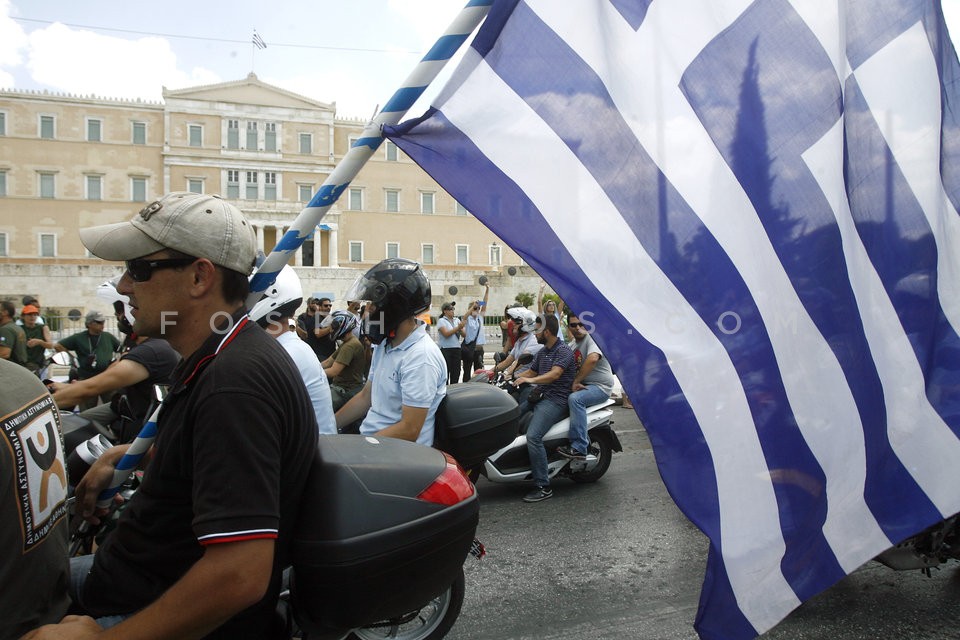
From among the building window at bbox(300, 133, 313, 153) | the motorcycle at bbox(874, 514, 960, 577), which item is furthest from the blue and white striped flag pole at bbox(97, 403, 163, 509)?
the building window at bbox(300, 133, 313, 153)

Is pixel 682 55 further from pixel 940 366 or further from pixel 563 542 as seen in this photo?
pixel 563 542

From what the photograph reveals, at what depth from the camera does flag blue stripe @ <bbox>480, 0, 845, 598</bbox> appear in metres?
1.93

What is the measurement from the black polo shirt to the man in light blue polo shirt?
1599mm

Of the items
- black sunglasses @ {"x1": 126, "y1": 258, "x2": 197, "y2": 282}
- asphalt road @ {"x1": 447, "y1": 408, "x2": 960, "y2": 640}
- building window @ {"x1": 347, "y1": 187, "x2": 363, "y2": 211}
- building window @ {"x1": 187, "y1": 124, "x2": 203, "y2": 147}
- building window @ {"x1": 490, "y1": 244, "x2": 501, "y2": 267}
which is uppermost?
building window @ {"x1": 187, "y1": 124, "x2": 203, "y2": 147}

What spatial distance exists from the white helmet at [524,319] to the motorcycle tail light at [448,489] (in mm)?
6043

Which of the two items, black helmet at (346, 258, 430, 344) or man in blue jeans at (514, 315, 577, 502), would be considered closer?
black helmet at (346, 258, 430, 344)

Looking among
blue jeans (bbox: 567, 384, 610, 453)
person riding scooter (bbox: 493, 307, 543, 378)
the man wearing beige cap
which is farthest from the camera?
person riding scooter (bbox: 493, 307, 543, 378)

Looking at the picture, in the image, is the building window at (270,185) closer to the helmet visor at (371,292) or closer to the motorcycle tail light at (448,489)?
the helmet visor at (371,292)

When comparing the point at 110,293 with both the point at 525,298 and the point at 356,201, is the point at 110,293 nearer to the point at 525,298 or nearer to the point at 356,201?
A: the point at 525,298

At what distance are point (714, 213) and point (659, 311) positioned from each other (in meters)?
0.34

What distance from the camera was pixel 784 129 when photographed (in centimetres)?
197

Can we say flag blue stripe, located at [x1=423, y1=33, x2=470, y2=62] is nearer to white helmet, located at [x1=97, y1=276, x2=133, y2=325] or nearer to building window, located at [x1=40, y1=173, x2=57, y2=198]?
white helmet, located at [x1=97, y1=276, x2=133, y2=325]

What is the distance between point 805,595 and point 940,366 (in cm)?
89

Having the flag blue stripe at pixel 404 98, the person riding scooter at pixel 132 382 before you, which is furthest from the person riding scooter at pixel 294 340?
the flag blue stripe at pixel 404 98
